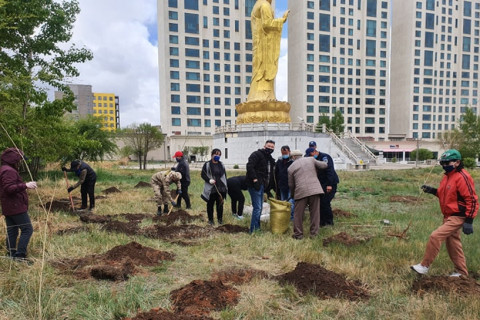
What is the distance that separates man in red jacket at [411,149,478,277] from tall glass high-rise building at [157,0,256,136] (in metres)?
53.7

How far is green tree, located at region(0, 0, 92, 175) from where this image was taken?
23.4 ft

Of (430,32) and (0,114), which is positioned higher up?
(430,32)

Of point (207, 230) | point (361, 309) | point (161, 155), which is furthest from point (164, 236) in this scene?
point (161, 155)

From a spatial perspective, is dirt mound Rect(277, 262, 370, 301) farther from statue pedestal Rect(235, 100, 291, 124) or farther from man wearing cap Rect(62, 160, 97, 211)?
statue pedestal Rect(235, 100, 291, 124)

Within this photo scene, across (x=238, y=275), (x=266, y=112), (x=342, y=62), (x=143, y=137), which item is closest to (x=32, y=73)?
(x=238, y=275)

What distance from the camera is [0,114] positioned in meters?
6.88

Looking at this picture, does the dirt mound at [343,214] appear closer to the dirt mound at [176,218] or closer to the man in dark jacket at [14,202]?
the dirt mound at [176,218]

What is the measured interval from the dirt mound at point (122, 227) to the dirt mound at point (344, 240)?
3827 millimetres

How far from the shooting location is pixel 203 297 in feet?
11.2

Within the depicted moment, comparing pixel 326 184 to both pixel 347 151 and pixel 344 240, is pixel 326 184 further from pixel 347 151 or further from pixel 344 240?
pixel 347 151

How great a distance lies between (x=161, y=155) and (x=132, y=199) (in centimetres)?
4735

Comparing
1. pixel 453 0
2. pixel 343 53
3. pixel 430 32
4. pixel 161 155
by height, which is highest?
pixel 453 0

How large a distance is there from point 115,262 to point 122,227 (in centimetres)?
217

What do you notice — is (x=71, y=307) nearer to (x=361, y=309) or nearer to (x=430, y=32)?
(x=361, y=309)
